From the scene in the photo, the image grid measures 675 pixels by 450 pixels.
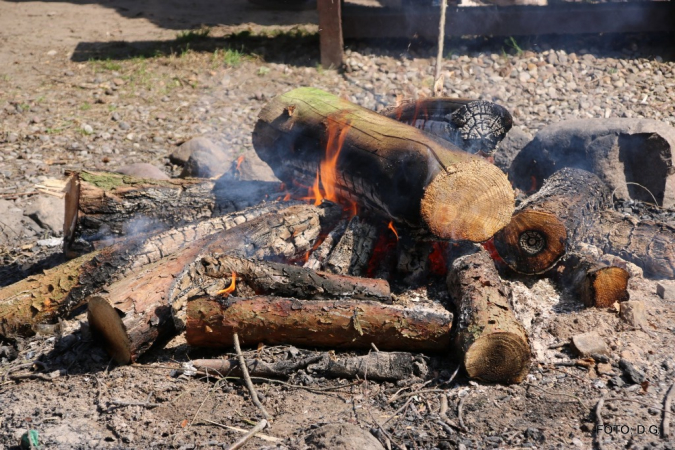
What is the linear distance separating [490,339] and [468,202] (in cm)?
96

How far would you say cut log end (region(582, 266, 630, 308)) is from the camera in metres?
4.17

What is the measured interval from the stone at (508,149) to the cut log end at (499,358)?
8.93ft

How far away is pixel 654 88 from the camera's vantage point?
783 cm

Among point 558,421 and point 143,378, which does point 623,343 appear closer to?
point 558,421

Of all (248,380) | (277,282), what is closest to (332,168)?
(277,282)

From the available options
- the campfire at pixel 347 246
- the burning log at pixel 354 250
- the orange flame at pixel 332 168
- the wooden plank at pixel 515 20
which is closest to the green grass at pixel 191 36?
the wooden plank at pixel 515 20

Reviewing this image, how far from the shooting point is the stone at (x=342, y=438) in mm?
2994

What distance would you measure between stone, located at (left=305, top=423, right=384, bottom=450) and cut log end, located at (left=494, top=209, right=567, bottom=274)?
197 centimetres

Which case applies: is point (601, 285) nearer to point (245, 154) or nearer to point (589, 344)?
point (589, 344)

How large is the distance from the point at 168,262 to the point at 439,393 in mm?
1887

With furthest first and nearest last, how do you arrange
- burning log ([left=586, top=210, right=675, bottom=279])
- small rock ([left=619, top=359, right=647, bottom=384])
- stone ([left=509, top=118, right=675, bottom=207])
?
stone ([left=509, top=118, right=675, bottom=207])
burning log ([left=586, top=210, right=675, bottom=279])
small rock ([left=619, top=359, right=647, bottom=384])

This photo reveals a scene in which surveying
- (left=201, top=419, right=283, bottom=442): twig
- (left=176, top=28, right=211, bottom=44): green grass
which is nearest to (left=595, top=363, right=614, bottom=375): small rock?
(left=201, top=419, right=283, bottom=442): twig

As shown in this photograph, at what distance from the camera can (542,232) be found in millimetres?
4555

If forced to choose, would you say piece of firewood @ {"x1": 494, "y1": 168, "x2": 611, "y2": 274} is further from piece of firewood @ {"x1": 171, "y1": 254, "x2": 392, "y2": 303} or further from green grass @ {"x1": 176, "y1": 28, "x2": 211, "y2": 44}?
green grass @ {"x1": 176, "y1": 28, "x2": 211, "y2": 44}
